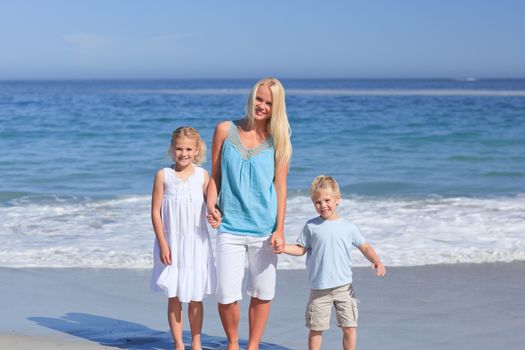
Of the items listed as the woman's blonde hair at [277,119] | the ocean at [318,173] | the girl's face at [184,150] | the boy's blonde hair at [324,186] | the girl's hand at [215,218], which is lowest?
the ocean at [318,173]

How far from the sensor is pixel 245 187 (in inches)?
160

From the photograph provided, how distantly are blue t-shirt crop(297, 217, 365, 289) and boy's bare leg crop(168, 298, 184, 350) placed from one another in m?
0.79

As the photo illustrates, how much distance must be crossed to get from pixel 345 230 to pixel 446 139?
1648 cm

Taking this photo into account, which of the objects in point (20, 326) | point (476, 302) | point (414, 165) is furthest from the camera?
point (414, 165)

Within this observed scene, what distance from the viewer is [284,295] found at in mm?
Result: 5684

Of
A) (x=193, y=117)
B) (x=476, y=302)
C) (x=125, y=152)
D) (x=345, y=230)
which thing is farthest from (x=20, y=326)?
(x=193, y=117)

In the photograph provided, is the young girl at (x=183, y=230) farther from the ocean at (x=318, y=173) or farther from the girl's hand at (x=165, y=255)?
the ocean at (x=318, y=173)

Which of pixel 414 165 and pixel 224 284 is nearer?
pixel 224 284

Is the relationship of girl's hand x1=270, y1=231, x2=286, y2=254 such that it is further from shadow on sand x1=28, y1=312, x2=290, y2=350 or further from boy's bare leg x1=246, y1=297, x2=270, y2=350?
shadow on sand x1=28, y1=312, x2=290, y2=350

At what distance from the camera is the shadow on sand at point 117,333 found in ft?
15.0

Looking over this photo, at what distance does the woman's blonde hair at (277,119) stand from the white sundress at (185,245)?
0.53 m

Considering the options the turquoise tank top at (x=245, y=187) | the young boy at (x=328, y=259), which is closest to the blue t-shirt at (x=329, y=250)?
the young boy at (x=328, y=259)

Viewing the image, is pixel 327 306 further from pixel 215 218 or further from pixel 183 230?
pixel 183 230

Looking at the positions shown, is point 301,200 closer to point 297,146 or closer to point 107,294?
point 107,294
